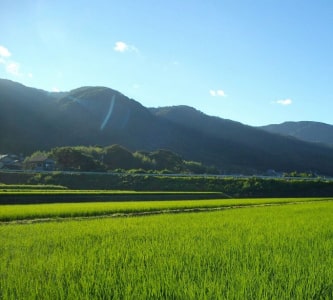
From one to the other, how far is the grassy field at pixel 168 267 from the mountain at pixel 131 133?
105463mm

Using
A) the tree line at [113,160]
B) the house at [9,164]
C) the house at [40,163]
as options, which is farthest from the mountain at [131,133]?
the house at [40,163]

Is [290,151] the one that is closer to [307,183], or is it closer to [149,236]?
[307,183]

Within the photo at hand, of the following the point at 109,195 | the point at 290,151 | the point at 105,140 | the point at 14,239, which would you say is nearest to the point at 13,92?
the point at 105,140

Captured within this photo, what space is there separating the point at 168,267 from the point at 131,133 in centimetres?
13682

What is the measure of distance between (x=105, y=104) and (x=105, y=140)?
84.7 feet

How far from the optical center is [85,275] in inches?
197

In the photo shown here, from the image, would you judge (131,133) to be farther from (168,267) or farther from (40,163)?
(168,267)

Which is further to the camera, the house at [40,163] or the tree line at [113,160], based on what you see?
the house at [40,163]

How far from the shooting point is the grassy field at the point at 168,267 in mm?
4223

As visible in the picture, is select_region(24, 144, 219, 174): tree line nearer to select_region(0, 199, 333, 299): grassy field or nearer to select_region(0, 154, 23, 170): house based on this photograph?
select_region(0, 154, 23, 170): house

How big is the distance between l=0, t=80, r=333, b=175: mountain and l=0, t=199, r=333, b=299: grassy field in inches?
4152

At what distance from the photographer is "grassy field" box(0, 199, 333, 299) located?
422cm

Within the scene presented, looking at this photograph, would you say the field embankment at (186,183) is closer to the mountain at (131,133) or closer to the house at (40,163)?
the house at (40,163)

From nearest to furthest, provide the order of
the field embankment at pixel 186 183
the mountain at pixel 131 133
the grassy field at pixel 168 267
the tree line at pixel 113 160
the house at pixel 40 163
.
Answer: the grassy field at pixel 168 267 < the field embankment at pixel 186 183 < the tree line at pixel 113 160 < the house at pixel 40 163 < the mountain at pixel 131 133
